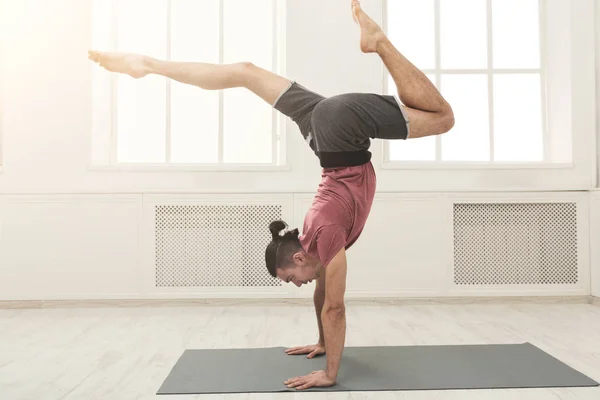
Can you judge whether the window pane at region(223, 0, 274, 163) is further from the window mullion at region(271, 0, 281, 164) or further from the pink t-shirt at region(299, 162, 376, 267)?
the pink t-shirt at region(299, 162, 376, 267)

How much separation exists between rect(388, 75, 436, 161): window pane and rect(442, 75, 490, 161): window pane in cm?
12

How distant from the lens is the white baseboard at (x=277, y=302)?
4270mm

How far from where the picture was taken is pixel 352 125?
232 cm

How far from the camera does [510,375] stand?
91.8 inches

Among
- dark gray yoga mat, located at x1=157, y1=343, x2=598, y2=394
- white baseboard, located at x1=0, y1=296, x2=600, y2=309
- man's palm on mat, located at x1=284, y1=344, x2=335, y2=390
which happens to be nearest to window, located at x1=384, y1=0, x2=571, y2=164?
white baseboard, located at x1=0, y1=296, x2=600, y2=309

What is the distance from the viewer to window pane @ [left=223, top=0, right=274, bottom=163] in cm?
468

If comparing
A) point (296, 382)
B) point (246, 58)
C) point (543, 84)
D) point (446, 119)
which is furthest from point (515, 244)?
point (296, 382)

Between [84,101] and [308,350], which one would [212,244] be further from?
[308,350]

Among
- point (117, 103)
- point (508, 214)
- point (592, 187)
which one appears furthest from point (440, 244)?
point (117, 103)

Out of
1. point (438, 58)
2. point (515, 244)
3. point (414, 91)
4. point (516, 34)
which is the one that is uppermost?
point (516, 34)

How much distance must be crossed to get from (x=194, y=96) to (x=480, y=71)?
2.45 meters

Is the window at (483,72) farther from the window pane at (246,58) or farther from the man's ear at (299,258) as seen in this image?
the man's ear at (299,258)

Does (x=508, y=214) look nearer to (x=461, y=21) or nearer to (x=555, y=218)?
(x=555, y=218)

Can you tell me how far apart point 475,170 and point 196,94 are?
94.0 inches
